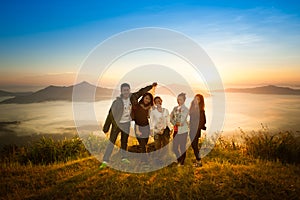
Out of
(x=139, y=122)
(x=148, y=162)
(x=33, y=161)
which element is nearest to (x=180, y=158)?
(x=148, y=162)

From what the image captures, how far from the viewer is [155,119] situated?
8438mm

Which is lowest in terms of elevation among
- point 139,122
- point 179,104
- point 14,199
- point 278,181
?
point 14,199

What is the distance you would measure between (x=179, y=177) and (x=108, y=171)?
6.86 ft

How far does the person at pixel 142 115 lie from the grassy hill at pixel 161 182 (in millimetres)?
1223

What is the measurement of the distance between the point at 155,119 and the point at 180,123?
760 millimetres

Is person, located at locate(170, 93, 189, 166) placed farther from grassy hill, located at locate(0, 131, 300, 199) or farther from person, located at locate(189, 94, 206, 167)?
grassy hill, located at locate(0, 131, 300, 199)

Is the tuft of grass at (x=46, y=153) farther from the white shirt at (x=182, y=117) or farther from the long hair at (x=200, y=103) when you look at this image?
the long hair at (x=200, y=103)

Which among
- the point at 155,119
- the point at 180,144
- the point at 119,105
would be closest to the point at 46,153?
the point at 119,105

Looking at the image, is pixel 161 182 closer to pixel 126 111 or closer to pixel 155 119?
pixel 155 119

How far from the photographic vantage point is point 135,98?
8.57 m

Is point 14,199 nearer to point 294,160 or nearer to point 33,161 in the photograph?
point 33,161

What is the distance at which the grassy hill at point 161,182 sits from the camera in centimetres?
655

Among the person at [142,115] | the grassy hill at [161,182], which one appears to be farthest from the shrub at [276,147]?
the person at [142,115]

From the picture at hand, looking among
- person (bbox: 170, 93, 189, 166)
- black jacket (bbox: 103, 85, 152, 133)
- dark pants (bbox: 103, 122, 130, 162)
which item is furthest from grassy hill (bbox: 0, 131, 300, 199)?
black jacket (bbox: 103, 85, 152, 133)
